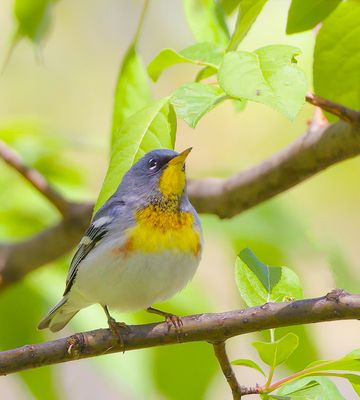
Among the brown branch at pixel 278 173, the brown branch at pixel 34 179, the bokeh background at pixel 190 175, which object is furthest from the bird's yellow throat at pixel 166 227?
the brown branch at pixel 34 179

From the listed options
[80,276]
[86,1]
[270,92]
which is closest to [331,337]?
[86,1]

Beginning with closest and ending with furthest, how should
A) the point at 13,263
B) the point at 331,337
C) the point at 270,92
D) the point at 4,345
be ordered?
the point at 270,92 < the point at 4,345 < the point at 13,263 < the point at 331,337

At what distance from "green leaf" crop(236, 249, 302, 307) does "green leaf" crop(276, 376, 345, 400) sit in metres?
0.22

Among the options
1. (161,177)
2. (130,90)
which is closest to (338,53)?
(130,90)

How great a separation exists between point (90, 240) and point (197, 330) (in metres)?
1.06

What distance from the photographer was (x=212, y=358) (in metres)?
3.28

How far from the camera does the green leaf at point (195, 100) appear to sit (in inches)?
66.8

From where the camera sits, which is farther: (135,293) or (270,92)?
(135,293)

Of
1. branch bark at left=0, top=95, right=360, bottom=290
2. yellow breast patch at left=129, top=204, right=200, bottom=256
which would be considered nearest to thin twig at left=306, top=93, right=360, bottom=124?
branch bark at left=0, top=95, right=360, bottom=290

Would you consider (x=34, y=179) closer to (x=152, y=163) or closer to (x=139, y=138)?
(x=152, y=163)

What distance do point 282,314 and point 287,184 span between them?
49.8 inches

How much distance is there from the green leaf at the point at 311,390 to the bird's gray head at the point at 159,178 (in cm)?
125

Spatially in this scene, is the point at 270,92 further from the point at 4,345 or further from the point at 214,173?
the point at 214,173

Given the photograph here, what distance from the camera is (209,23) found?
8.16 feet
